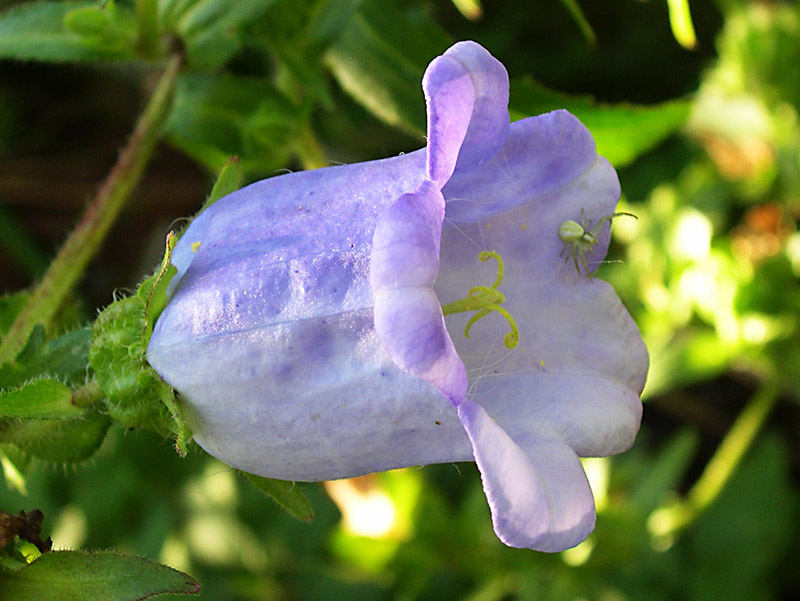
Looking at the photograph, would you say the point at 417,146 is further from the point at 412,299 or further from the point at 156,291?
the point at 412,299

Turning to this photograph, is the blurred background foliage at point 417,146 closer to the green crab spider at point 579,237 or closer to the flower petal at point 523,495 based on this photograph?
the green crab spider at point 579,237

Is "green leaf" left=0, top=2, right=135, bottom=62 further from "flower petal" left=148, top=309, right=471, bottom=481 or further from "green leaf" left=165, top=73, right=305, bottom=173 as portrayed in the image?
"flower petal" left=148, top=309, right=471, bottom=481

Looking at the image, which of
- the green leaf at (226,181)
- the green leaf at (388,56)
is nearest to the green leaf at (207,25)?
the green leaf at (388,56)

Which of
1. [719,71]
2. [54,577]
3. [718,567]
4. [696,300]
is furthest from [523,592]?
[719,71]

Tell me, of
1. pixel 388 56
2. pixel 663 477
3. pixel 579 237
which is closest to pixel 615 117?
pixel 388 56

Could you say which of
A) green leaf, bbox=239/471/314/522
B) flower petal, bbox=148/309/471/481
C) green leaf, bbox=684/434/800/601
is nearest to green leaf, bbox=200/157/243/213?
flower petal, bbox=148/309/471/481

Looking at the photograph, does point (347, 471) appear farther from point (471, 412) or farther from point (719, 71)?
point (719, 71)
